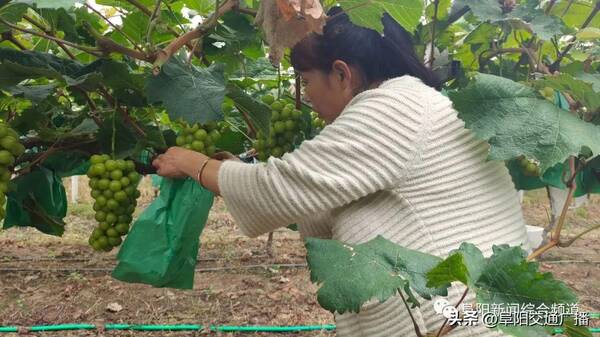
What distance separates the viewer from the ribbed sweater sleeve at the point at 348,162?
1422 mm

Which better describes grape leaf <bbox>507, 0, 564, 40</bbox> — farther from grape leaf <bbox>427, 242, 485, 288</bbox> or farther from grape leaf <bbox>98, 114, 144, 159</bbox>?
grape leaf <bbox>98, 114, 144, 159</bbox>

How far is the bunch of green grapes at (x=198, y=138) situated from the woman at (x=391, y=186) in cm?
18

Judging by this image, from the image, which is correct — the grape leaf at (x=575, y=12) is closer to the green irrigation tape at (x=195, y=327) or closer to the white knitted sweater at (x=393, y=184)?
the white knitted sweater at (x=393, y=184)

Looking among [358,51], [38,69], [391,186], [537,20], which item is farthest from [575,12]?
[38,69]

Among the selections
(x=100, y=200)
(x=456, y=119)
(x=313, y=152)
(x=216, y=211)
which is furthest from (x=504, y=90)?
(x=216, y=211)

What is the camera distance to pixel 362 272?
1002 millimetres

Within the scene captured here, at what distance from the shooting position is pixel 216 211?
31.7ft

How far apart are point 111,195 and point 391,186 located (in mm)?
905

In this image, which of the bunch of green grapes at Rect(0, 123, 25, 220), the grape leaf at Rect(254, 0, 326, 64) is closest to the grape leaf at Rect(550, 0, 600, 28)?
the grape leaf at Rect(254, 0, 326, 64)

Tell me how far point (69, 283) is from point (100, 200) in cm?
362

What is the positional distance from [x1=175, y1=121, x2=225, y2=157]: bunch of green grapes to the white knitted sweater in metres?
0.29

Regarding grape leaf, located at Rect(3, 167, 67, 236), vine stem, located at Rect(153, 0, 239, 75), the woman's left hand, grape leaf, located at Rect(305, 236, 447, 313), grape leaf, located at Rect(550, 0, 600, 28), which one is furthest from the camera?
grape leaf, located at Rect(550, 0, 600, 28)

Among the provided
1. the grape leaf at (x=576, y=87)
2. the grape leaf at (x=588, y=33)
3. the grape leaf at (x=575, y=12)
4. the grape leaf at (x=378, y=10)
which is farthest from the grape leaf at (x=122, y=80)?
the grape leaf at (x=575, y=12)

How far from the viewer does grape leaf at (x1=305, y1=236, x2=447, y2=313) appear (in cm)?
97
